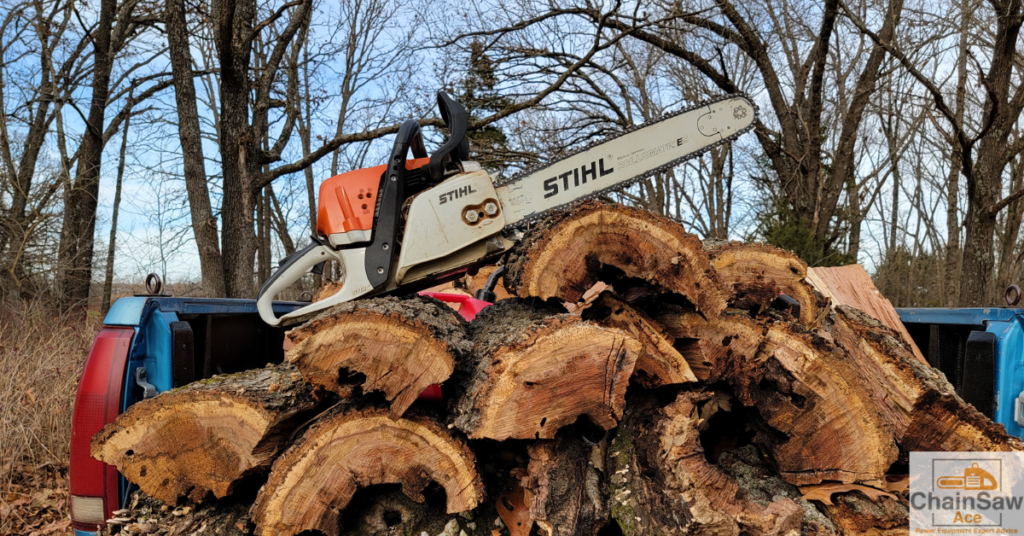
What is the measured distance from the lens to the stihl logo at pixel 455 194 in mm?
2438

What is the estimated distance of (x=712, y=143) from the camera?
2713 mm

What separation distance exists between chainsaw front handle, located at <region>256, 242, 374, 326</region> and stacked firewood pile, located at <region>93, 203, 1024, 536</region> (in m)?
0.49

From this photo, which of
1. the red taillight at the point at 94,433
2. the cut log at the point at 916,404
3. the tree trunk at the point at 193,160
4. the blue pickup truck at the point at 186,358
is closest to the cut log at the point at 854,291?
the blue pickup truck at the point at 186,358

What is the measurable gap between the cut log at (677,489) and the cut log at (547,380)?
0.21m

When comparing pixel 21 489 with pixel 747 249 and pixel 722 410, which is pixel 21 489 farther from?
pixel 747 249

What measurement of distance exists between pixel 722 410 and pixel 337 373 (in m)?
1.52

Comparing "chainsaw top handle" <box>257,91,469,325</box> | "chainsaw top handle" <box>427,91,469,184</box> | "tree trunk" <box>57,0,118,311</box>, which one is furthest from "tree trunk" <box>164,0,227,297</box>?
"chainsaw top handle" <box>427,91,469,184</box>

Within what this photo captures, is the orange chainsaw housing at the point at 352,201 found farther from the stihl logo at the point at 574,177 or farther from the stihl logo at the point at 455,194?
the stihl logo at the point at 574,177

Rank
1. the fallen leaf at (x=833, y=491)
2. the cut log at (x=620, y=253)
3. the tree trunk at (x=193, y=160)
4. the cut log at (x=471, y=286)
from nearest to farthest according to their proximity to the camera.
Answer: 1. the fallen leaf at (x=833, y=491)
2. the cut log at (x=620, y=253)
3. the cut log at (x=471, y=286)
4. the tree trunk at (x=193, y=160)

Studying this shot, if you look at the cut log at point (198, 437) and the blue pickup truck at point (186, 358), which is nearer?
the cut log at point (198, 437)

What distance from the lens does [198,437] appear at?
1834mm

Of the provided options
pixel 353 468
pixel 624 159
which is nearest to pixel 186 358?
pixel 353 468

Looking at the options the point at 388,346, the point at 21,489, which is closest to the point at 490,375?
the point at 388,346

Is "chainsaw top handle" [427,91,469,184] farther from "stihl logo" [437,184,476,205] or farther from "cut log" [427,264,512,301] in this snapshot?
"cut log" [427,264,512,301]
